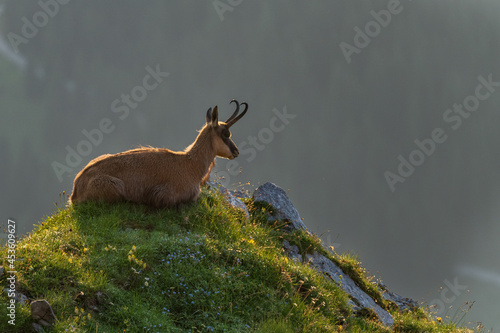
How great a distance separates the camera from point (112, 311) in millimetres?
7625

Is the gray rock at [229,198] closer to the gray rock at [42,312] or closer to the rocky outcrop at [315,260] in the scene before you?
the rocky outcrop at [315,260]

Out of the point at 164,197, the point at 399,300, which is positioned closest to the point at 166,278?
the point at 164,197

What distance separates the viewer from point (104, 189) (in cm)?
1101

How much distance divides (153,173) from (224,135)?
220 cm

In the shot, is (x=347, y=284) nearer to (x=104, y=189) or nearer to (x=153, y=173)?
(x=153, y=173)

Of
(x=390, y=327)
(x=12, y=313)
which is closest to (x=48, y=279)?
(x=12, y=313)

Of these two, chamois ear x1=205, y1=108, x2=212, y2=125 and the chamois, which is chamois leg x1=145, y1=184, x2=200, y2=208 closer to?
the chamois

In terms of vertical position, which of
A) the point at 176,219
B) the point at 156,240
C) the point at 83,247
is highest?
the point at 176,219

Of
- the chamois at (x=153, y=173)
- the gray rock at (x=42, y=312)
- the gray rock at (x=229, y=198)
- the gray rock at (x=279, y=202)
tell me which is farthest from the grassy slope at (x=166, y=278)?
the gray rock at (x=279, y=202)

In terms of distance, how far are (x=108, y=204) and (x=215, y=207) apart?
2.61m

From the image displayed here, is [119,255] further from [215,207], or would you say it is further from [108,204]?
[215,207]

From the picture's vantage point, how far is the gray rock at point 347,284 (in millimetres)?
12180

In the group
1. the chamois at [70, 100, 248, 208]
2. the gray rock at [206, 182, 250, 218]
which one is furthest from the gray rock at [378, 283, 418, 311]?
the chamois at [70, 100, 248, 208]

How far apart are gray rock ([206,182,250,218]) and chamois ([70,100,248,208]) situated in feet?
4.10
